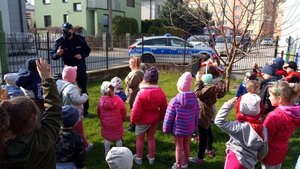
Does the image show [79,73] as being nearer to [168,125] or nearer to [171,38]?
[168,125]

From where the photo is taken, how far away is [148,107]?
12.7 feet

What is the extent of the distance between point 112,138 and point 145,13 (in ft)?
145

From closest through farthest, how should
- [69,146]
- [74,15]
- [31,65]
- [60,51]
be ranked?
1. [69,146]
2. [31,65]
3. [60,51]
4. [74,15]

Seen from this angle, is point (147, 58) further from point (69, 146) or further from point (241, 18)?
point (69, 146)

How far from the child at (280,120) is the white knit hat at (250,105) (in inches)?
12.4

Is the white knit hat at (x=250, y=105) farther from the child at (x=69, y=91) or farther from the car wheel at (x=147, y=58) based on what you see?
the car wheel at (x=147, y=58)

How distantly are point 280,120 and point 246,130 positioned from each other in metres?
0.46

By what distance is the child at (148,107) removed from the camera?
3.84m

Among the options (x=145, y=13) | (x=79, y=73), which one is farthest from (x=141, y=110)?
(x=145, y=13)

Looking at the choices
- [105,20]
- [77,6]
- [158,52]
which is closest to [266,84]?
[158,52]

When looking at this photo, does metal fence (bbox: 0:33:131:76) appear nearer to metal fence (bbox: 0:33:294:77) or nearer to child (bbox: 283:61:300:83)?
metal fence (bbox: 0:33:294:77)

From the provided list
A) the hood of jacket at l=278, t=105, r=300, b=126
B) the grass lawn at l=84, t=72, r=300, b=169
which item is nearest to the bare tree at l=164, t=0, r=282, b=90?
the grass lawn at l=84, t=72, r=300, b=169

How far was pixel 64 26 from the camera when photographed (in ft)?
18.1

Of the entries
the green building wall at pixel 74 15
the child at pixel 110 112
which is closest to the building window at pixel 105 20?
the green building wall at pixel 74 15
